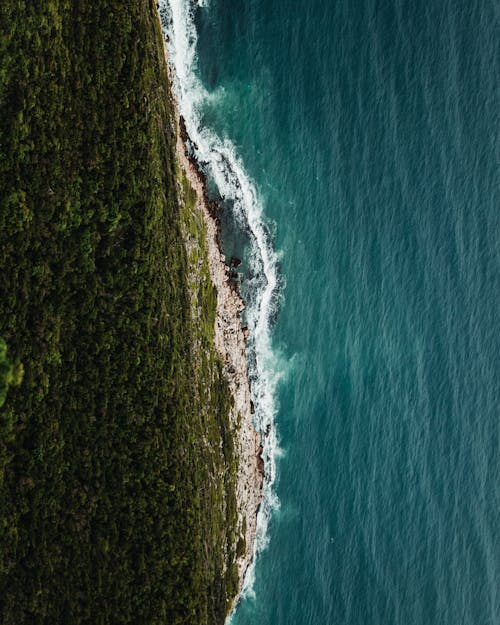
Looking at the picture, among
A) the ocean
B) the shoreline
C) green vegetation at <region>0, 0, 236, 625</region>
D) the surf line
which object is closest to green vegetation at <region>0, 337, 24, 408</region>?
green vegetation at <region>0, 0, 236, 625</region>

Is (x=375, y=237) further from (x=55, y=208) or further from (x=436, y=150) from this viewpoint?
(x=55, y=208)

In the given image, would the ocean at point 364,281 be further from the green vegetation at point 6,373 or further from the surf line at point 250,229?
the green vegetation at point 6,373

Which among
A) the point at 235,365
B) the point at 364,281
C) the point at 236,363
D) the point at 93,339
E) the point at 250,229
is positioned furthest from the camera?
the point at 364,281

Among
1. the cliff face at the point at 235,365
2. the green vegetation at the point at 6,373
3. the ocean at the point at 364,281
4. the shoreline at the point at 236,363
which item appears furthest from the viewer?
the ocean at the point at 364,281

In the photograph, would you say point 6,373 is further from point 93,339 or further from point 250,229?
point 250,229

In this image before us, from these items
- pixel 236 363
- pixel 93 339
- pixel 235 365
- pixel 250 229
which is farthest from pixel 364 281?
pixel 93 339

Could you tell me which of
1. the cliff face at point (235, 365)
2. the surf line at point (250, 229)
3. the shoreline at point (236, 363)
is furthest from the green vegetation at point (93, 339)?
the surf line at point (250, 229)

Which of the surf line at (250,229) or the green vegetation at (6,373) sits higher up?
the surf line at (250,229)
